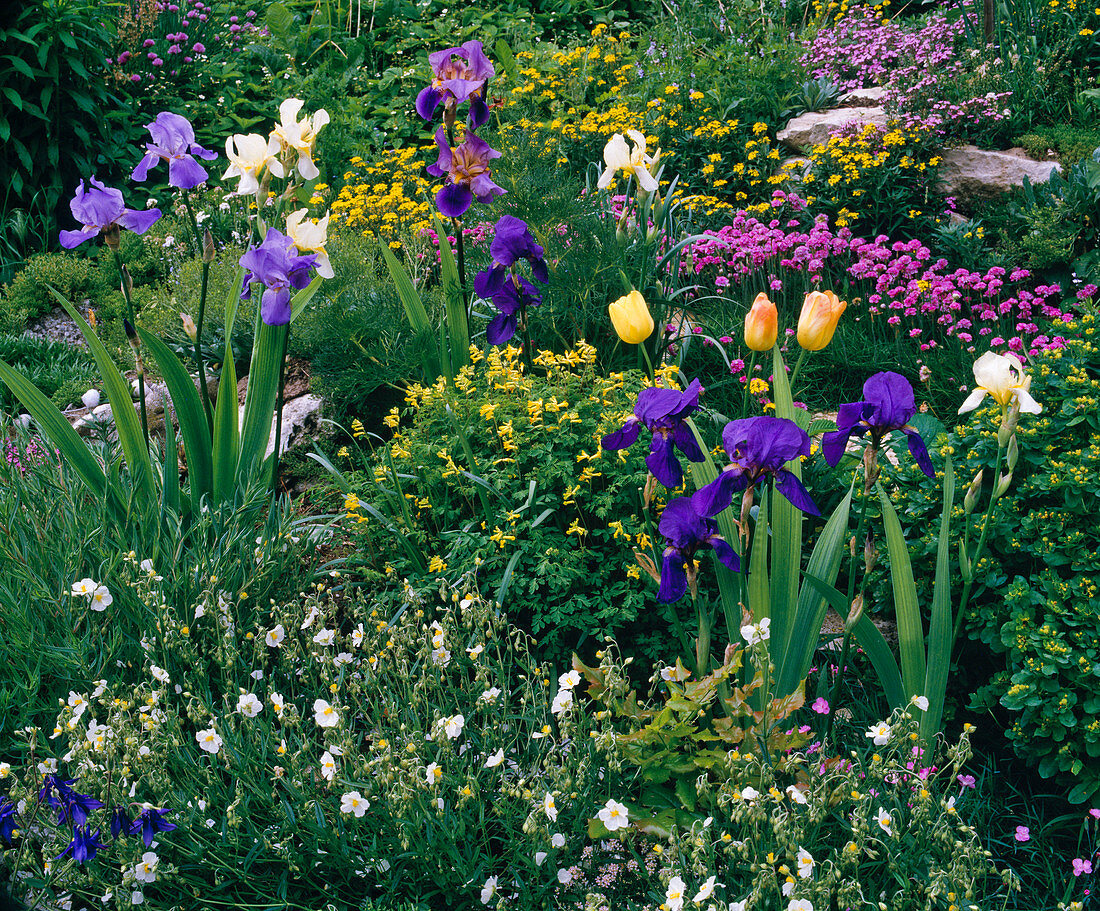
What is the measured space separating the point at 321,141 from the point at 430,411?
3.54m

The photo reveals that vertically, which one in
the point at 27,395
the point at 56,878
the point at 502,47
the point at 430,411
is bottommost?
the point at 56,878

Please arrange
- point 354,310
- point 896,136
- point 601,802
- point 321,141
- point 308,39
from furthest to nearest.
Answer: point 308,39 < point 321,141 < point 896,136 < point 354,310 < point 601,802

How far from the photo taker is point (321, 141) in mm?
5457

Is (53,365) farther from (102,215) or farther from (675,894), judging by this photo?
(675,894)

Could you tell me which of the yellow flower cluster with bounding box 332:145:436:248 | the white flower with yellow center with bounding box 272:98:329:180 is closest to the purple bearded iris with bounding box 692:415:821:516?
the white flower with yellow center with bounding box 272:98:329:180

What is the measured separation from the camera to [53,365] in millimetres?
4301

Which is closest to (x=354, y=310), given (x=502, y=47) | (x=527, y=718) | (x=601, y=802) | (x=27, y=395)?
(x=27, y=395)

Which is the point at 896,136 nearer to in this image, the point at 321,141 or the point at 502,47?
the point at 502,47

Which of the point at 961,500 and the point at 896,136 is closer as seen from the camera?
the point at 961,500

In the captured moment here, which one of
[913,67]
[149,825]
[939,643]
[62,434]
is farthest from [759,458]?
[913,67]

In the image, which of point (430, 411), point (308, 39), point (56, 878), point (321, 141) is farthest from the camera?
point (308, 39)

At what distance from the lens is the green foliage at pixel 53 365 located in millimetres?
4023

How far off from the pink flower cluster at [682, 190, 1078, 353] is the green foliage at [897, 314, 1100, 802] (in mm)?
907

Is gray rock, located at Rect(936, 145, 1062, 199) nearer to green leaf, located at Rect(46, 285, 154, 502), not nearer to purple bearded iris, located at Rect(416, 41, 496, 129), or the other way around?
purple bearded iris, located at Rect(416, 41, 496, 129)
